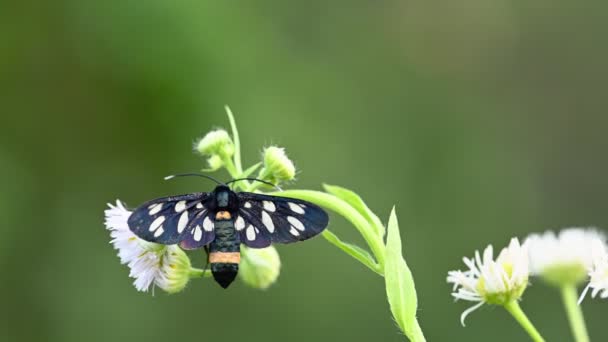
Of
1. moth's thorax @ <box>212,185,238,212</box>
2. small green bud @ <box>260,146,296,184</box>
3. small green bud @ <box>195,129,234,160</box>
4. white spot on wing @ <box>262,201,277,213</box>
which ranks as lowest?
white spot on wing @ <box>262,201,277,213</box>

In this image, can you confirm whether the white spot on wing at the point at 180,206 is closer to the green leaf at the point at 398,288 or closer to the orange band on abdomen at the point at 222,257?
the orange band on abdomen at the point at 222,257

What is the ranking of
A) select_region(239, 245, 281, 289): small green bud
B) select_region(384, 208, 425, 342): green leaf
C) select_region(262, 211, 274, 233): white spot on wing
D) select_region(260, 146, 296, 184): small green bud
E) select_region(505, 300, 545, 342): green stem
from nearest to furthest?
select_region(505, 300, 545, 342): green stem
select_region(384, 208, 425, 342): green leaf
select_region(262, 211, 274, 233): white spot on wing
select_region(260, 146, 296, 184): small green bud
select_region(239, 245, 281, 289): small green bud

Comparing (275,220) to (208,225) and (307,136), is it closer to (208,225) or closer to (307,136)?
(208,225)

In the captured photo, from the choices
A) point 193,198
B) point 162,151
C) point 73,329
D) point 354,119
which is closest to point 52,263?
point 73,329

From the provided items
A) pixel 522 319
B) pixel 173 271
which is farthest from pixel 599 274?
pixel 173 271

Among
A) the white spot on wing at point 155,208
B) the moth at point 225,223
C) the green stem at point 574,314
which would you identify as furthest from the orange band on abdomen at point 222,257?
the green stem at point 574,314

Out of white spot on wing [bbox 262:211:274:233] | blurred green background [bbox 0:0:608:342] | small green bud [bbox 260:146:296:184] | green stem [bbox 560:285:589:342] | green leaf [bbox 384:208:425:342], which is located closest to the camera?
green stem [bbox 560:285:589:342]

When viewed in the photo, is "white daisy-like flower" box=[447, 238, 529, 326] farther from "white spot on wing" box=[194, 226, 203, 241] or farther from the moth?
"white spot on wing" box=[194, 226, 203, 241]

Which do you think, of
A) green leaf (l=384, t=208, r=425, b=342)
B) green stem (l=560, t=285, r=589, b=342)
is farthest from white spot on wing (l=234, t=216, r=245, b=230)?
green stem (l=560, t=285, r=589, b=342)
